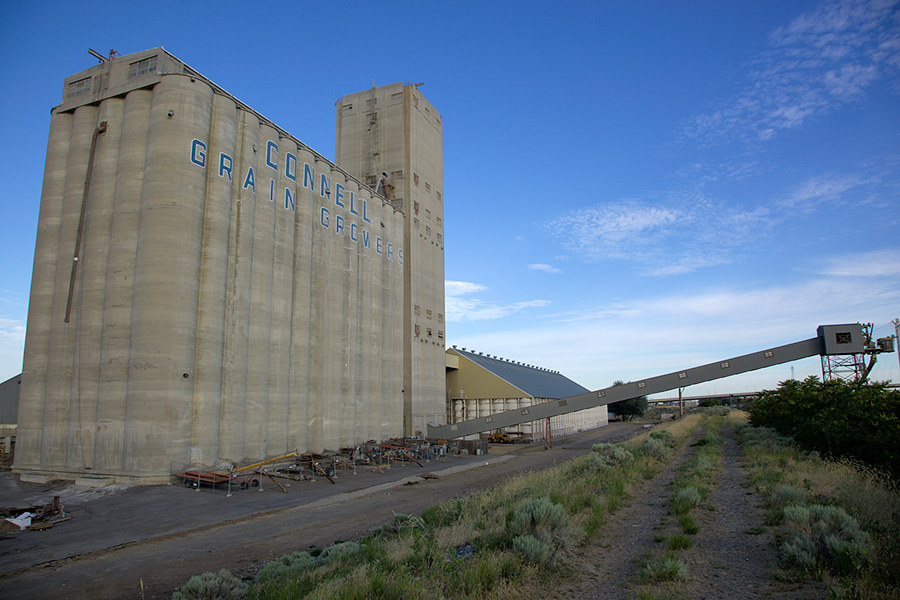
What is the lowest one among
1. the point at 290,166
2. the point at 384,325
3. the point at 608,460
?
the point at 608,460

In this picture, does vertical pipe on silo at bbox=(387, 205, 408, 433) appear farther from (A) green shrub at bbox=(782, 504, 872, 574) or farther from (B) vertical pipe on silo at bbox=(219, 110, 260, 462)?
(A) green shrub at bbox=(782, 504, 872, 574)

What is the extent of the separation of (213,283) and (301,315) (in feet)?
23.3

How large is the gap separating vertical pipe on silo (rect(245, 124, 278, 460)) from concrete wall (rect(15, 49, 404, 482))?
0.08 meters

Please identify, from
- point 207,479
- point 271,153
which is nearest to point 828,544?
point 207,479

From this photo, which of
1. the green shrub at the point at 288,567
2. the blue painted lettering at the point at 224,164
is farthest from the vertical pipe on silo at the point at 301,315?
the green shrub at the point at 288,567

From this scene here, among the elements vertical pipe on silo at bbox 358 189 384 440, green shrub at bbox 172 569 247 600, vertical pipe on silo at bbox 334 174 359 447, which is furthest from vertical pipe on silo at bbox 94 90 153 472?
green shrub at bbox 172 569 247 600

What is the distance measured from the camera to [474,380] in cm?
5866

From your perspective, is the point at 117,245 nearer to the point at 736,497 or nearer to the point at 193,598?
the point at 193,598

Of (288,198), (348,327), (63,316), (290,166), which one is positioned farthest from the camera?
(348,327)

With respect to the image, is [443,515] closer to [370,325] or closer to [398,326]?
[370,325]

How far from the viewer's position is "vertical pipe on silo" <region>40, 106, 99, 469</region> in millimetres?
25078

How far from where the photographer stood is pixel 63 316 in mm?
26281

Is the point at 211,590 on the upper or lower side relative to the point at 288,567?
upper

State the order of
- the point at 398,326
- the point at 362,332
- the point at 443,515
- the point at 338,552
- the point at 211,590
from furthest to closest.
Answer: the point at 398,326
the point at 362,332
the point at 443,515
the point at 338,552
the point at 211,590
